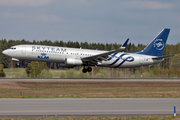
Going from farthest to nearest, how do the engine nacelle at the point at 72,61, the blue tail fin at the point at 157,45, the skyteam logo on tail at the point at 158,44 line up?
1. the skyteam logo on tail at the point at 158,44
2. the blue tail fin at the point at 157,45
3. the engine nacelle at the point at 72,61

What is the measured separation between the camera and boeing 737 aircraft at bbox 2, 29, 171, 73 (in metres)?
40.2

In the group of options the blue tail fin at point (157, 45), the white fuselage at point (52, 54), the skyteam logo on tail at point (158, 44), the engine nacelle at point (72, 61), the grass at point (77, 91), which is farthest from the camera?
the skyteam logo on tail at point (158, 44)

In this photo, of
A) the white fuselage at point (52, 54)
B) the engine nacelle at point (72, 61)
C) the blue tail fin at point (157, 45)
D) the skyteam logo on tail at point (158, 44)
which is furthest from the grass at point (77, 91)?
the skyteam logo on tail at point (158, 44)

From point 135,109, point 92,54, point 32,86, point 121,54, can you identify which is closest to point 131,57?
point 121,54

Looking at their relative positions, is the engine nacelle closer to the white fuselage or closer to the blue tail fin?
the white fuselage

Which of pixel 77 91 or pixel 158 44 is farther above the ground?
pixel 158 44

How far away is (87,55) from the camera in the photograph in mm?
42938

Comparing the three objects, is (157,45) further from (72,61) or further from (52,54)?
(52,54)

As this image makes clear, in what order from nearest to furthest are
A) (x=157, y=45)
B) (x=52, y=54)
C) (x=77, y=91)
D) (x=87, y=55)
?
(x=77, y=91) → (x=52, y=54) → (x=87, y=55) → (x=157, y=45)

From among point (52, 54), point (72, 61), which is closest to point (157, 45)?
point (72, 61)

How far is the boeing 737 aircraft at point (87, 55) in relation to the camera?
1581 inches

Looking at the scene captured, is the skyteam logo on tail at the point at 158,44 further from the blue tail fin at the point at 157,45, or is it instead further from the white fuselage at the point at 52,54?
the white fuselage at the point at 52,54

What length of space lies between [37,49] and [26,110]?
25603mm

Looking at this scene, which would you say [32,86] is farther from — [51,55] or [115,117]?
[115,117]
